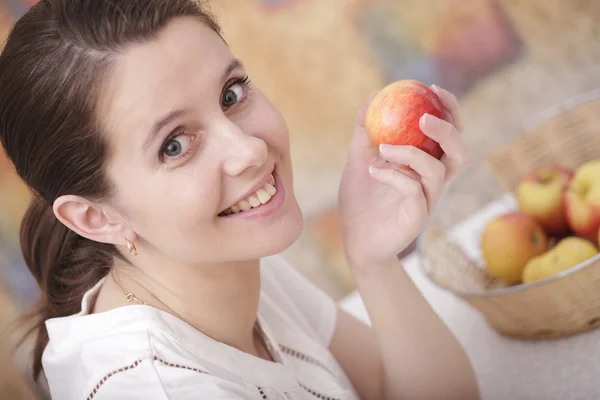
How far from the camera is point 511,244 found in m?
1.08

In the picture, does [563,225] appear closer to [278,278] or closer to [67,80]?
[278,278]

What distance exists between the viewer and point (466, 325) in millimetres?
1188

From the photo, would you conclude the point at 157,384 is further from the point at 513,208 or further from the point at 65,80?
the point at 513,208

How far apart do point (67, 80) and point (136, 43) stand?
97 mm

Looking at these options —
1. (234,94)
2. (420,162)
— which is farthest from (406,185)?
(234,94)

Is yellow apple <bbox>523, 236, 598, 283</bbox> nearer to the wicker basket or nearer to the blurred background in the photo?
the wicker basket

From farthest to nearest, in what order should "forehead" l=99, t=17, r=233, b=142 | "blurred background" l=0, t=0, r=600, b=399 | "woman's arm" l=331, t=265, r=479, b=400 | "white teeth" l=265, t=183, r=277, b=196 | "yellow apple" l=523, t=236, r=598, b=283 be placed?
"blurred background" l=0, t=0, r=600, b=399 → "woman's arm" l=331, t=265, r=479, b=400 → "yellow apple" l=523, t=236, r=598, b=283 → "white teeth" l=265, t=183, r=277, b=196 → "forehead" l=99, t=17, r=233, b=142

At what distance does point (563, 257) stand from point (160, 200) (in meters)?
0.62

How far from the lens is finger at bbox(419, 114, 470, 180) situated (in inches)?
33.2

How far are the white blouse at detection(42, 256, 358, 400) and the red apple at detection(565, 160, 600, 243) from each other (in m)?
0.46

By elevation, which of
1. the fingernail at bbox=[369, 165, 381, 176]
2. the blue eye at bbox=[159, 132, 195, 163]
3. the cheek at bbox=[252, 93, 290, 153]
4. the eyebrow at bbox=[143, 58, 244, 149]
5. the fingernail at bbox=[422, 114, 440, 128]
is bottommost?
the fingernail at bbox=[369, 165, 381, 176]

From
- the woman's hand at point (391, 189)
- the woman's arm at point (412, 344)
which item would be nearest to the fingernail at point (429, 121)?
the woman's hand at point (391, 189)

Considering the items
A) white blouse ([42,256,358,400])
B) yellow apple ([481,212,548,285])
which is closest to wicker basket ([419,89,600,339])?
yellow apple ([481,212,548,285])

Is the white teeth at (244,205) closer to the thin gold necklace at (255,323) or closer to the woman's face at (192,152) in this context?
the woman's face at (192,152)
